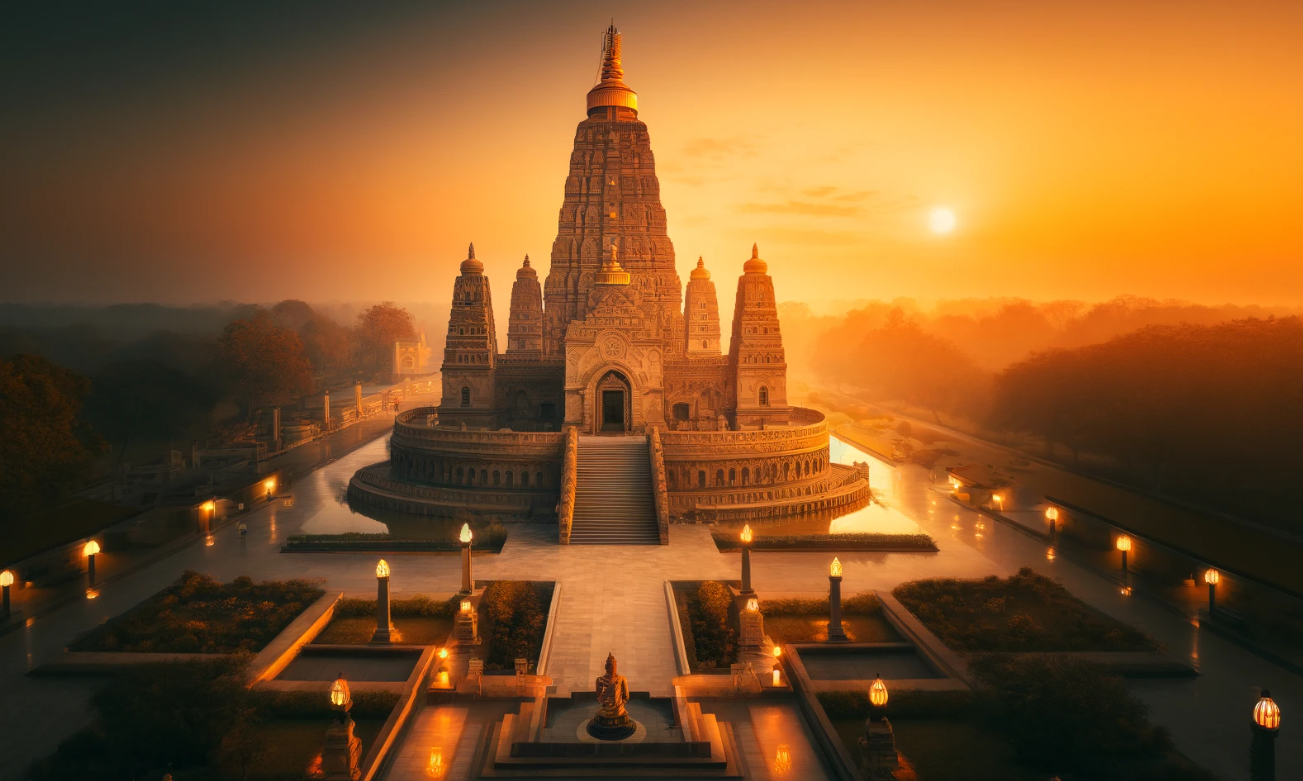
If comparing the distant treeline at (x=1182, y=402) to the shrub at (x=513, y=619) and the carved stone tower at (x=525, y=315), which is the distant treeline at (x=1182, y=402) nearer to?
the shrub at (x=513, y=619)

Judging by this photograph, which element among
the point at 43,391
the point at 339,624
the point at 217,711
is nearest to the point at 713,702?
the point at 217,711

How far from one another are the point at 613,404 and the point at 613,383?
1.18 metres

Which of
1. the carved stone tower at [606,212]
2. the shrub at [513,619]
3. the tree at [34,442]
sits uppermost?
the carved stone tower at [606,212]

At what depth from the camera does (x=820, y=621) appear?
77.5 feet

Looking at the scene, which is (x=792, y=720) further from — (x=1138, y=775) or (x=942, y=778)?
(x=1138, y=775)

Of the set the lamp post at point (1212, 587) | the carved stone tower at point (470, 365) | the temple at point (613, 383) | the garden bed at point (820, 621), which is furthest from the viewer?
the carved stone tower at point (470, 365)

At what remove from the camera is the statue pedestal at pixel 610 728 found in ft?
51.3

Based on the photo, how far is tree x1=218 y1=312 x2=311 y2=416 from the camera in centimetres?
6694

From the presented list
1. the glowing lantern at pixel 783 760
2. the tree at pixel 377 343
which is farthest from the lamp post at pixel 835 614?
the tree at pixel 377 343

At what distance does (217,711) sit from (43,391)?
22.2 metres

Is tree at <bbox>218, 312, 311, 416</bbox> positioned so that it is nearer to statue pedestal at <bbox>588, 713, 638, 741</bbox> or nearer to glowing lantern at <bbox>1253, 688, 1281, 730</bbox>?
statue pedestal at <bbox>588, 713, 638, 741</bbox>

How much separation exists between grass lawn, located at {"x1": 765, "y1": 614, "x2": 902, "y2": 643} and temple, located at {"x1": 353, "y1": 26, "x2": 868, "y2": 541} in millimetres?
10497

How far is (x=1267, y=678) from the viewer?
19531 mm

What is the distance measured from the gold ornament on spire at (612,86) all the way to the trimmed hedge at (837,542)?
33035 mm
